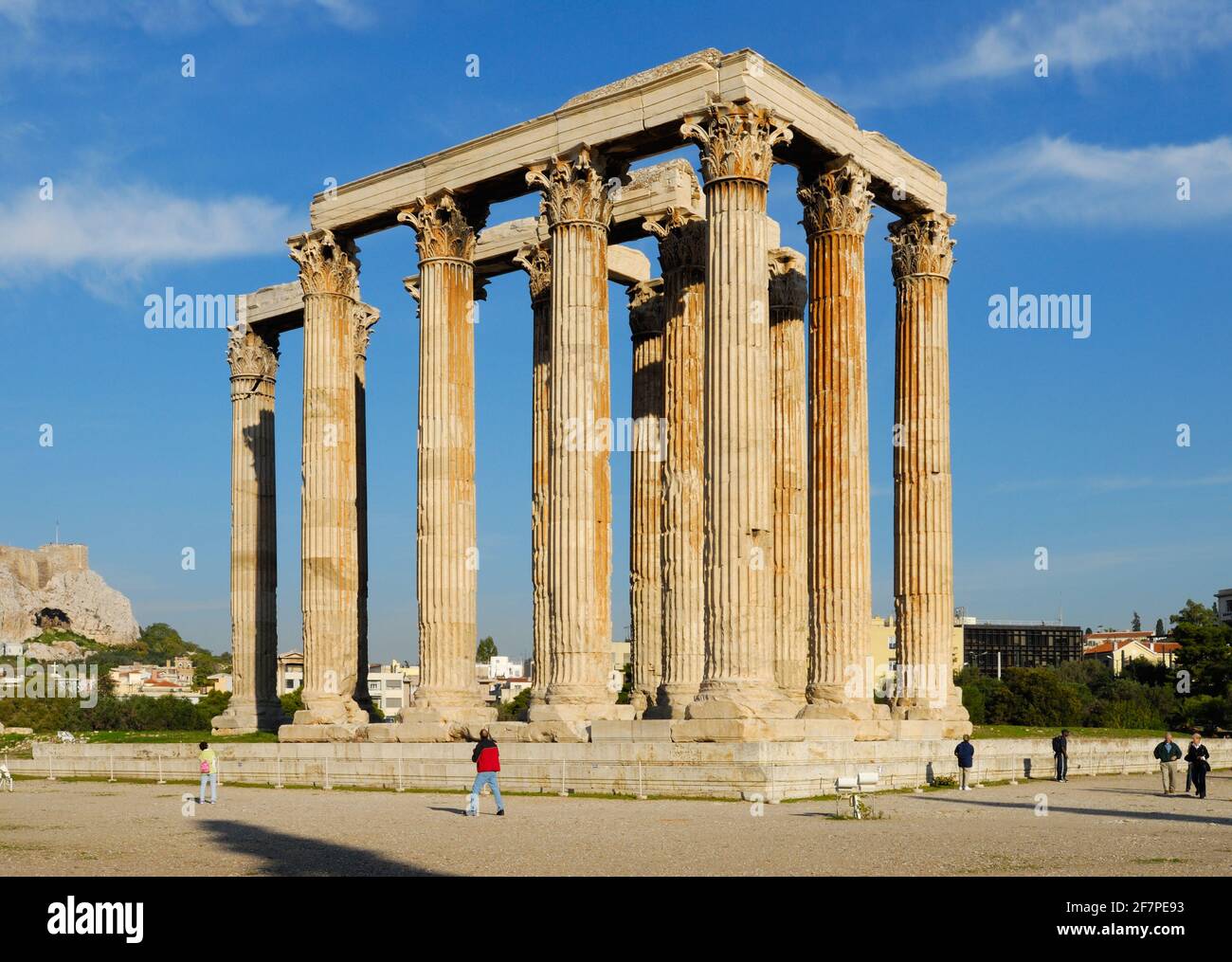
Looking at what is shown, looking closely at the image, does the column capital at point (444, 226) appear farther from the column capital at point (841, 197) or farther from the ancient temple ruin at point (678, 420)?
the column capital at point (841, 197)

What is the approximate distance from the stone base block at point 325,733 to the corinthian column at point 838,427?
15.3m

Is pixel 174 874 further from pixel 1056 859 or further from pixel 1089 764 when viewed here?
pixel 1089 764

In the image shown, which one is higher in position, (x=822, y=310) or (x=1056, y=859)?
(x=822, y=310)

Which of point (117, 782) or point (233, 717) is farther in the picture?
point (233, 717)

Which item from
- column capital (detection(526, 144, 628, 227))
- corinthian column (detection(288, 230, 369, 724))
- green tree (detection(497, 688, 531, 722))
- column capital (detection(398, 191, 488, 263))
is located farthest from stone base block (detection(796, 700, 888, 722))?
column capital (detection(398, 191, 488, 263))

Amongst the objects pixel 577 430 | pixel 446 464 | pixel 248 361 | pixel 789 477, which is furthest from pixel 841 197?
pixel 248 361

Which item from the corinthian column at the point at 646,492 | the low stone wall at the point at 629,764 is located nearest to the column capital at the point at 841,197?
the corinthian column at the point at 646,492

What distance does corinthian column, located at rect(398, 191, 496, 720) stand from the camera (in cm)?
4878

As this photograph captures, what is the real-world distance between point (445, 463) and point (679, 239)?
35.1ft

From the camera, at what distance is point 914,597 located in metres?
48.4

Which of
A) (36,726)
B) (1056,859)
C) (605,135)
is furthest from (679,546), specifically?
(36,726)

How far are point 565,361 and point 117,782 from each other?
21.9 metres

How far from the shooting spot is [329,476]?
175ft
